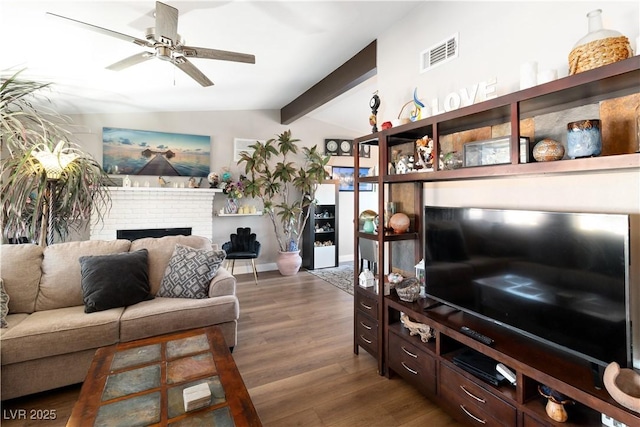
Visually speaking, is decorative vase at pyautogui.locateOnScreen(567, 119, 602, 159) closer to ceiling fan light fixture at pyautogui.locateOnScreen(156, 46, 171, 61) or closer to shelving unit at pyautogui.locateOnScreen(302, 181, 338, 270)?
ceiling fan light fixture at pyautogui.locateOnScreen(156, 46, 171, 61)

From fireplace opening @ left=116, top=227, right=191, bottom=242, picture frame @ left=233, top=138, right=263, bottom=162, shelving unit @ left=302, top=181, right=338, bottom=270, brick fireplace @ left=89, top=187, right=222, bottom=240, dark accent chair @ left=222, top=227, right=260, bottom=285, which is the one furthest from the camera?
shelving unit @ left=302, top=181, right=338, bottom=270

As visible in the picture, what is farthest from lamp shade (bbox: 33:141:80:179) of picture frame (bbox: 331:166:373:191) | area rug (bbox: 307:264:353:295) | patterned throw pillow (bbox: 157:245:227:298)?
picture frame (bbox: 331:166:373:191)

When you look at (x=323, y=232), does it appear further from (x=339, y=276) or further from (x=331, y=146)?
(x=331, y=146)

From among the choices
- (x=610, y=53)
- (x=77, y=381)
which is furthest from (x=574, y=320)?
(x=77, y=381)

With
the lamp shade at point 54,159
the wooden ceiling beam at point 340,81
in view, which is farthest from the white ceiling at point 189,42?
the lamp shade at point 54,159

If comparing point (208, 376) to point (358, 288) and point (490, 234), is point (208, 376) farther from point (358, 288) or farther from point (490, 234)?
point (490, 234)

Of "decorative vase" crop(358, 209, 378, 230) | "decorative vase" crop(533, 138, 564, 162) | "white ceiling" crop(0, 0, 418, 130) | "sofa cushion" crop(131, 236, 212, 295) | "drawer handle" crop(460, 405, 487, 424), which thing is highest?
"white ceiling" crop(0, 0, 418, 130)

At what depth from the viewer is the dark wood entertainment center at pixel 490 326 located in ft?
3.92

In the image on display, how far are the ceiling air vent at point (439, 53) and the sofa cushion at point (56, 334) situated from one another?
3.09 m

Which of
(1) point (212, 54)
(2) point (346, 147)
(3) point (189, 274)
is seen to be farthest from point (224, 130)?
(3) point (189, 274)

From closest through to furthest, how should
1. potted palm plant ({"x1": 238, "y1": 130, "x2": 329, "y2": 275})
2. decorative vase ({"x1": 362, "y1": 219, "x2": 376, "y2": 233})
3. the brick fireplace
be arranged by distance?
decorative vase ({"x1": 362, "y1": 219, "x2": 376, "y2": 233})
the brick fireplace
potted palm plant ({"x1": 238, "y1": 130, "x2": 329, "y2": 275})

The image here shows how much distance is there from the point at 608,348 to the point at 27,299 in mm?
3648

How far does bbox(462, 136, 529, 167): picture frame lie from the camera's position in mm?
1480

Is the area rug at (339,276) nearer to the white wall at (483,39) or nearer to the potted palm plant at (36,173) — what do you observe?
the white wall at (483,39)
